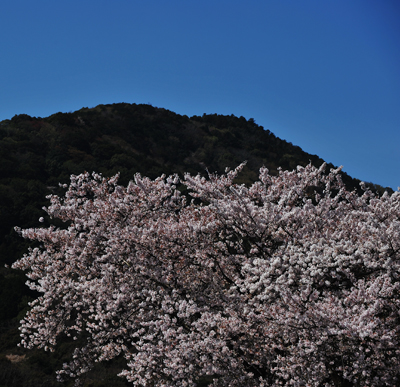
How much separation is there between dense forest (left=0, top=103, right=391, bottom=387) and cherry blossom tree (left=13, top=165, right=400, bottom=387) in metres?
2.36

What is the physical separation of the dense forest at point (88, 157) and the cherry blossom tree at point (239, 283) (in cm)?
236

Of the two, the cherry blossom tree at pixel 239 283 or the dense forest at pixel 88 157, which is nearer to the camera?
the cherry blossom tree at pixel 239 283

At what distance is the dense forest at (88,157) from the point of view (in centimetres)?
2138

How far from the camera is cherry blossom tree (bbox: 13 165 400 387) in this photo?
260 inches

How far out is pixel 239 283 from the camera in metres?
7.81

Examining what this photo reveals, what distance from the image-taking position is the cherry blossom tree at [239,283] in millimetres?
6609

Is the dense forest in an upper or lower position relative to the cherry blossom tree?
upper

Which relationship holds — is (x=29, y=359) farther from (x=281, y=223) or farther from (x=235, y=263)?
(x=281, y=223)

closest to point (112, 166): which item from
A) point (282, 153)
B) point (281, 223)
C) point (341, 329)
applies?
point (282, 153)

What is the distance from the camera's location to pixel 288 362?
301 inches

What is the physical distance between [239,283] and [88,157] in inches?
1518

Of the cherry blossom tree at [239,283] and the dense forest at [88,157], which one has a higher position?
the dense forest at [88,157]

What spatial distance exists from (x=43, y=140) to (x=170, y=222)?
3994 cm

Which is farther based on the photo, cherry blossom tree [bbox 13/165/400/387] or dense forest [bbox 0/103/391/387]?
dense forest [bbox 0/103/391/387]
